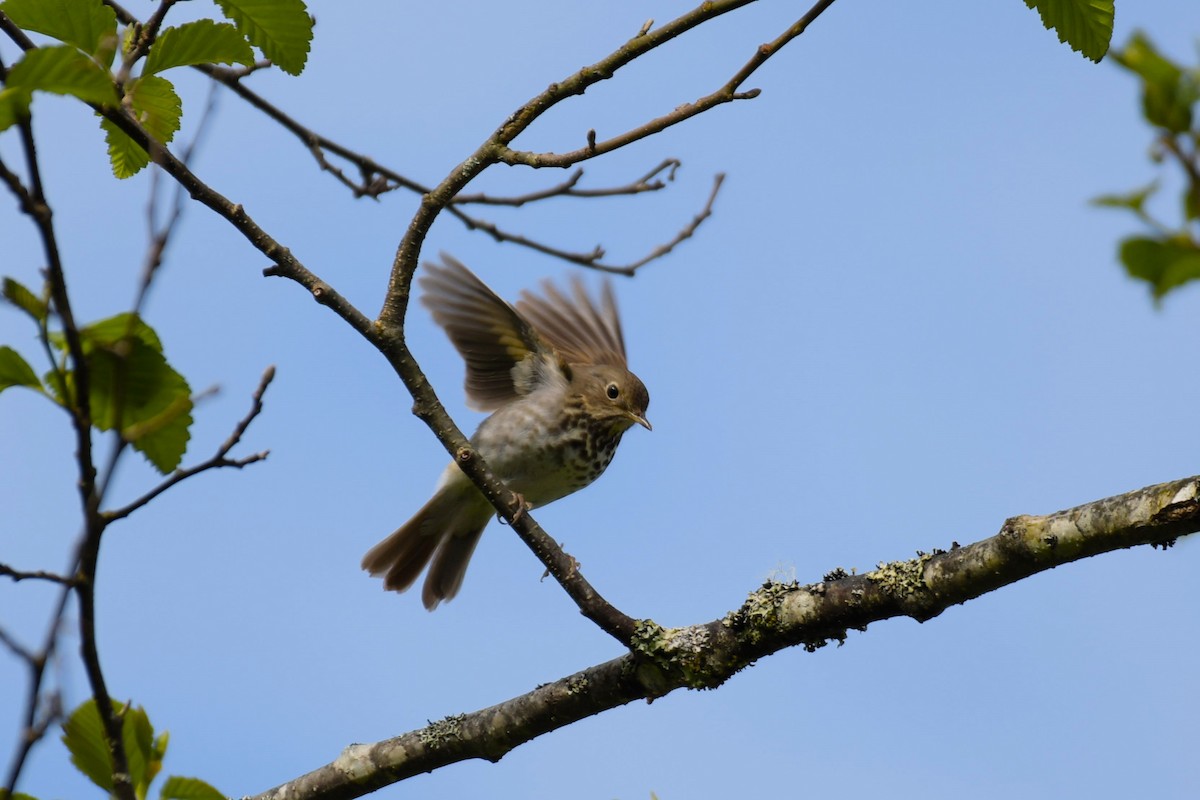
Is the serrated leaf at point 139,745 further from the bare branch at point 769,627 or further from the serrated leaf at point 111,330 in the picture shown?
the bare branch at point 769,627

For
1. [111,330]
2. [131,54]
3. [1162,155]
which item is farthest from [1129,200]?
[131,54]

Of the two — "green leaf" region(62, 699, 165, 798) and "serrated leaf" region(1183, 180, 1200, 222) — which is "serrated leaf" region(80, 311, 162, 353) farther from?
"serrated leaf" region(1183, 180, 1200, 222)

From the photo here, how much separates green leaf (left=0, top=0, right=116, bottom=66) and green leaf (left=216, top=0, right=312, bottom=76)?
388 mm

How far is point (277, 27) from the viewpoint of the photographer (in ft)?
9.00

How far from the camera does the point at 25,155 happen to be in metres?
1.60

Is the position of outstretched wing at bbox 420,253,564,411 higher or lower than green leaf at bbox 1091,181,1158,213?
higher

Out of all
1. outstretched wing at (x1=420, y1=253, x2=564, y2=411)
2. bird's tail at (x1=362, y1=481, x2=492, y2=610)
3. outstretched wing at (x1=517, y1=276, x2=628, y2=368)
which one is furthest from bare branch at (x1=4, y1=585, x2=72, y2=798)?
outstretched wing at (x1=517, y1=276, x2=628, y2=368)

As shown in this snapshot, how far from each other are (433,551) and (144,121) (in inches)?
177

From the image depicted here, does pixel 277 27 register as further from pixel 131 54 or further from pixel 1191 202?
pixel 1191 202

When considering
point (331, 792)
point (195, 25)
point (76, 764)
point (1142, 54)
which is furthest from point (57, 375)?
point (331, 792)

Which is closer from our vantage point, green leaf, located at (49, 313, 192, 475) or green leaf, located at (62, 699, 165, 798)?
green leaf, located at (49, 313, 192, 475)

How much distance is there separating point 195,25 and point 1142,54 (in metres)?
1.83

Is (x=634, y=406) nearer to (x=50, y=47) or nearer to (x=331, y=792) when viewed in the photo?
(x=331, y=792)

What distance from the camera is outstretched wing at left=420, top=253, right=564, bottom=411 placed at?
6246mm
